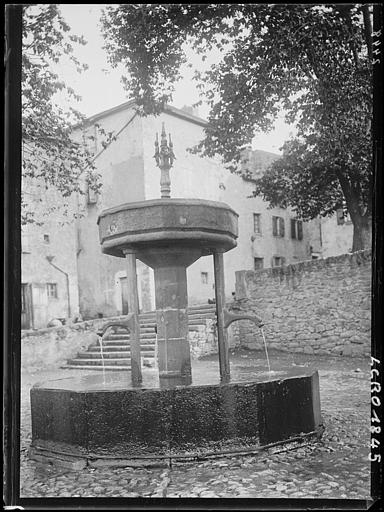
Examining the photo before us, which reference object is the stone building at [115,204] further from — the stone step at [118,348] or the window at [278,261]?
the window at [278,261]

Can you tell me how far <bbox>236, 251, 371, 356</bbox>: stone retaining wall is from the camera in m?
8.00

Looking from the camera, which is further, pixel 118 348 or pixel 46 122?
pixel 118 348

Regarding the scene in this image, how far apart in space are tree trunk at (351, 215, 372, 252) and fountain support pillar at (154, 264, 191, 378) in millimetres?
1590

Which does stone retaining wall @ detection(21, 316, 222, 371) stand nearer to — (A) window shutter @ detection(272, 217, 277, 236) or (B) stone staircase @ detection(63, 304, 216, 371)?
(B) stone staircase @ detection(63, 304, 216, 371)

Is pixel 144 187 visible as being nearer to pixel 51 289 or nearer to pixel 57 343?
pixel 51 289

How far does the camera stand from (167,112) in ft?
16.2

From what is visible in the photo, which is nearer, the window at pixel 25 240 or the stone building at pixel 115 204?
the window at pixel 25 240

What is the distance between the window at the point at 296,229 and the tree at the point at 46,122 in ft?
10.5

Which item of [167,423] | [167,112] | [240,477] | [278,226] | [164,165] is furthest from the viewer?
[278,226]

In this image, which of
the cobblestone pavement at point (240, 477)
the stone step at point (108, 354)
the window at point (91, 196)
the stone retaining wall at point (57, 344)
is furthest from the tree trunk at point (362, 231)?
the stone step at point (108, 354)

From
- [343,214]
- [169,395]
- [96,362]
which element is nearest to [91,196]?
[169,395]

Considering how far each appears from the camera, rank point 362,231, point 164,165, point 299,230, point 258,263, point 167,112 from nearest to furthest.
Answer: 1. point 164,165
2. point 167,112
3. point 362,231
4. point 299,230
5. point 258,263

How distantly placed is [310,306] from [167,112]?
644 cm

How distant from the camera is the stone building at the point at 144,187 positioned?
5.09m
